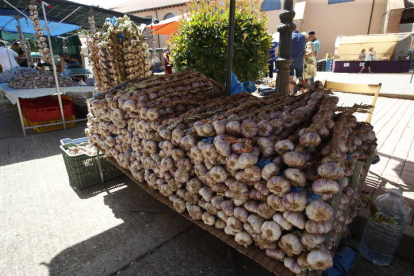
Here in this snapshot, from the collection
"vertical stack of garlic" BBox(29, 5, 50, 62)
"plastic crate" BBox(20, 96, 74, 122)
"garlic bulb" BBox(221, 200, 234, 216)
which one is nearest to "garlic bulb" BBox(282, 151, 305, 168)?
"garlic bulb" BBox(221, 200, 234, 216)

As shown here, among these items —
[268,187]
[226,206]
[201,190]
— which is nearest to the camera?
[268,187]

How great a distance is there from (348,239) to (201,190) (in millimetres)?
1660

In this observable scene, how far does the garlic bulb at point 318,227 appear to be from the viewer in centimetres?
133

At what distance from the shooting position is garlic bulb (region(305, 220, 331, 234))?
1335mm

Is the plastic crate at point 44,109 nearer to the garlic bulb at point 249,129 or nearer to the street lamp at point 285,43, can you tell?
the street lamp at point 285,43

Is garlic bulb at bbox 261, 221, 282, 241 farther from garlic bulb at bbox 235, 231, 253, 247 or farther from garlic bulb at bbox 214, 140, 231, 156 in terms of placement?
garlic bulb at bbox 214, 140, 231, 156

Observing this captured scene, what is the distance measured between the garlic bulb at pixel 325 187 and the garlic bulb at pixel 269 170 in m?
0.22

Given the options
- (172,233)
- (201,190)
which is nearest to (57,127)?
(172,233)

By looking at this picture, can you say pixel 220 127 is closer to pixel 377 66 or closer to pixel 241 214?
Answer: pixel 241 214

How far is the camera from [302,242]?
4.58ft

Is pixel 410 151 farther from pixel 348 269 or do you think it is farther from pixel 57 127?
pixel 57 127

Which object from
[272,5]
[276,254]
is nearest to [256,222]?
[276,254]

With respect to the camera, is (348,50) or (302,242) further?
(348,50)

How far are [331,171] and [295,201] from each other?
0.81 ft
